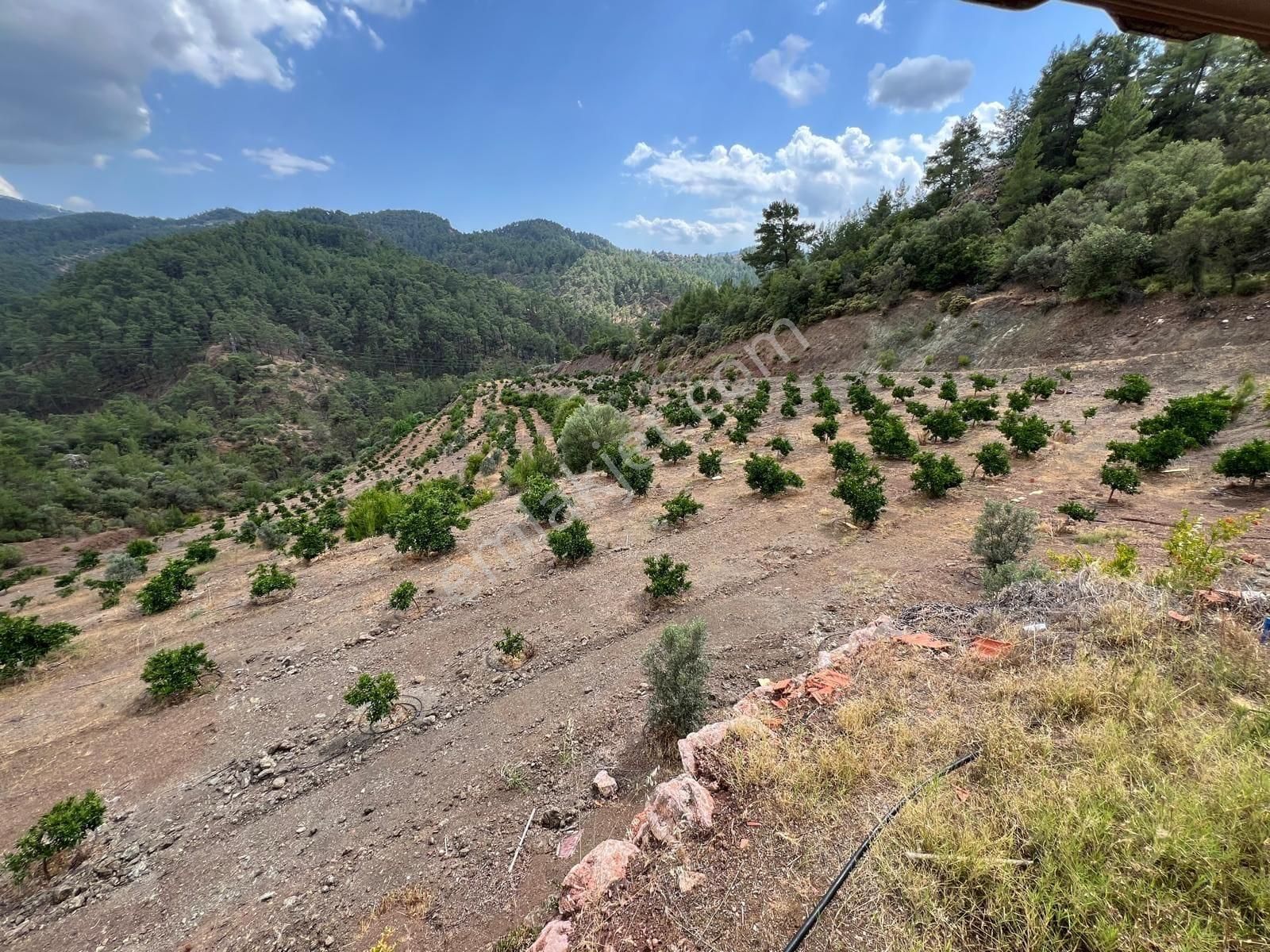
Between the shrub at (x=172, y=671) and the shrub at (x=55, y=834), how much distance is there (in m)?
2.62

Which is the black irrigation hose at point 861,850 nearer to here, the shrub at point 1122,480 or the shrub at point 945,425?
the shrub at point 1122,480

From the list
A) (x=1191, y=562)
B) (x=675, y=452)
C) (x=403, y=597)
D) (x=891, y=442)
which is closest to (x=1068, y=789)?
(x=1191, y=562)

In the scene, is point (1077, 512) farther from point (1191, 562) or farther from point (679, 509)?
point (679, 509)

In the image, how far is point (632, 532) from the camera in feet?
37.7

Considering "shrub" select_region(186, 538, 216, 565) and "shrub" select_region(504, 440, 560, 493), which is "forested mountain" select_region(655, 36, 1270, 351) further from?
"shrub" select_region(186, 538, 216, 565)

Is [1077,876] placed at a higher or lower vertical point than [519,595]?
higher

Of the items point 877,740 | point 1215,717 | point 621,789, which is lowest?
point 621,789

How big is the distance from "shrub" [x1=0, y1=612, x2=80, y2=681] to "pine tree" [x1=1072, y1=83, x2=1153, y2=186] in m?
46.4

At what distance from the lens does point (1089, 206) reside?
22469 millimetres

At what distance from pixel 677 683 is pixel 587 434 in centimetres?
1608

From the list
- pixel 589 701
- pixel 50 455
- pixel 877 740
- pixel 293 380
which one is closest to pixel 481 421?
pixel 589 701

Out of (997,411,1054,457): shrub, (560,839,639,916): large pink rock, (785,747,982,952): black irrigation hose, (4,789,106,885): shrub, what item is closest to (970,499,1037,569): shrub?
(785,747,982,952): black irrigation hose

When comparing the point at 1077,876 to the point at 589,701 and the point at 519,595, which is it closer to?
the point at 589,701

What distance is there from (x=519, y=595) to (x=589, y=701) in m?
3.83
